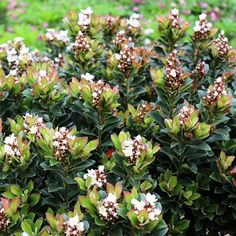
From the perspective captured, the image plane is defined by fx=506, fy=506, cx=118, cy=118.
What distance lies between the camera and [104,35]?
10.3 feet

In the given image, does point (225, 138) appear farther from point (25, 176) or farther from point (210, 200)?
point (25, 176)

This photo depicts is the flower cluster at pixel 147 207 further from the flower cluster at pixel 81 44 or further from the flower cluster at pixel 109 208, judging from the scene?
the flower cluster at pixel 81 44

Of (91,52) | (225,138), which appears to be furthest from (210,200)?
(91,52)

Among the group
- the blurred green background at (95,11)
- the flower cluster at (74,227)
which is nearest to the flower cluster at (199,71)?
the flower cluster at (74,227)

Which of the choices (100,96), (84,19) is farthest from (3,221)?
(84,19)

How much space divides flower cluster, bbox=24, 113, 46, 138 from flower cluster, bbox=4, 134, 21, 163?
0.35 ft

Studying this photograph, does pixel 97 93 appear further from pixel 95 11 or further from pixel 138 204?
pixel 95 11

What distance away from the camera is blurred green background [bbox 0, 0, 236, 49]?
6.72m

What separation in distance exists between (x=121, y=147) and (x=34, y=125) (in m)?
0.39

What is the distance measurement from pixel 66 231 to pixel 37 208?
1.54ft

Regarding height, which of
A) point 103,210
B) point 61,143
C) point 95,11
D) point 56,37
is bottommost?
point 95,11

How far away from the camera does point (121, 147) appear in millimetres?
2039

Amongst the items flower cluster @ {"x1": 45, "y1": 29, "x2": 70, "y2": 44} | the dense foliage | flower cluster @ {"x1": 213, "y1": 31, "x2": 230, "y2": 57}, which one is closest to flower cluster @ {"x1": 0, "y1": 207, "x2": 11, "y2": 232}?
the dense foliage

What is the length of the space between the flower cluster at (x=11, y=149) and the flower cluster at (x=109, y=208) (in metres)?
0.43
